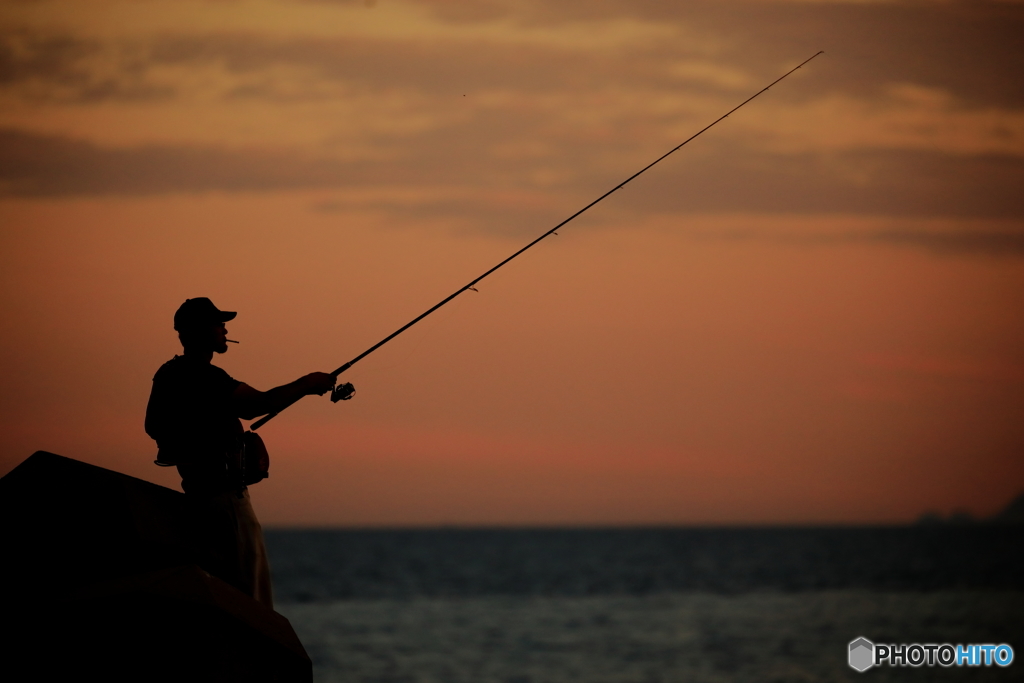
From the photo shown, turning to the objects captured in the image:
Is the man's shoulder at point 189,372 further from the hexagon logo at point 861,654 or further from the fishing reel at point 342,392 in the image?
the hexagon logo at point 861,654

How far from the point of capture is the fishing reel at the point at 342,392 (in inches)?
207

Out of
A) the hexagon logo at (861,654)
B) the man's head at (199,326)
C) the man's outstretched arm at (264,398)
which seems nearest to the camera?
the man's outstretched arm at (264,398)

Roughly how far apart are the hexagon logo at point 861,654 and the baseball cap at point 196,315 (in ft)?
75.7

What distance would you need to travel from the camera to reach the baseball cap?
500 cm

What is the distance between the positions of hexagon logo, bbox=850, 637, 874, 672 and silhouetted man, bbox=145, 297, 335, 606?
22.8m

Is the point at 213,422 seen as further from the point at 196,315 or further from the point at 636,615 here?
the point at 636,615

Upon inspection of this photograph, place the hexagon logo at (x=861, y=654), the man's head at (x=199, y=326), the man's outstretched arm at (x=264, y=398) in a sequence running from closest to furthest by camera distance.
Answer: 1. the man's outstretched arm at (x=264, y=398)
2. the man's head at (x=199, y=326)
3. the hexagon logo at (x=861, y=654)

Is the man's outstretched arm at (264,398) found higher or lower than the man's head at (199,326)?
lower

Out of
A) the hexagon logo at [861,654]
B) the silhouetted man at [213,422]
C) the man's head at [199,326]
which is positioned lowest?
the hexagon logo at [861,654]

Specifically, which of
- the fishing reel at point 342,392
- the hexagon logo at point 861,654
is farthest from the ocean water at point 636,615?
the fishing reel at point 342,392

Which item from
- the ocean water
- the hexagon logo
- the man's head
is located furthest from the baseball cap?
the hexagon logo

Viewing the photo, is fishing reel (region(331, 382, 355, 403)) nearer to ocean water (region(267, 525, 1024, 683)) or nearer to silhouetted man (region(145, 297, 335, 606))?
silhouetted man (region(145, 297, 335, 606))

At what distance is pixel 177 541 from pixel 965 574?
56504mm

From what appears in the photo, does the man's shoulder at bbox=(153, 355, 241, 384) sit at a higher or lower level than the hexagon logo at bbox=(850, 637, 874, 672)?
higher
